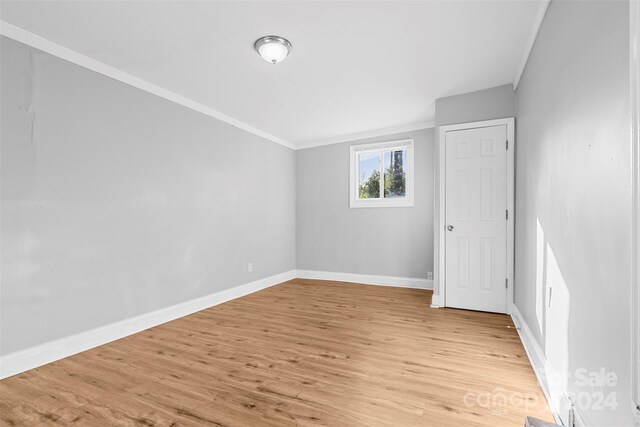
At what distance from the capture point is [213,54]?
2742 mm

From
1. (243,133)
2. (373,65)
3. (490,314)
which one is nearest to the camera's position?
(373,65)

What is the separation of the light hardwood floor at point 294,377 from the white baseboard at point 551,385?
6 cm

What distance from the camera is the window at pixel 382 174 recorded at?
504 centimetres

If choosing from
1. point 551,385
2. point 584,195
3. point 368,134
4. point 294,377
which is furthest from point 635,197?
point 368,134

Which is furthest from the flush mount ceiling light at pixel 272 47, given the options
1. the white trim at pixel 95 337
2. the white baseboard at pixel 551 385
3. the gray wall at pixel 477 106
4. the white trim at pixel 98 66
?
the white baseboard at pixel 551 385

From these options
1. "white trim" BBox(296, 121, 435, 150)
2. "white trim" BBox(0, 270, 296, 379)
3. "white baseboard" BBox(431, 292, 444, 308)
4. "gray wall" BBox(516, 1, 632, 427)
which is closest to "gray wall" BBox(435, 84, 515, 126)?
Result: "white trim" BBox(296, 121, 435, 150)

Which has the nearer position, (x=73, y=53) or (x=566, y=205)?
(x=566, y=205)

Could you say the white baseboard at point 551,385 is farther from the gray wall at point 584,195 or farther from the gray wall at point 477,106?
the gray wall at point 477,106

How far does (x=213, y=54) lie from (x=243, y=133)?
6.37 ft

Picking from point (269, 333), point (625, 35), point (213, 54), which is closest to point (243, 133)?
point (213, 54)

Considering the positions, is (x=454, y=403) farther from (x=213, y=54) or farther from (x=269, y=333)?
(x=213, y=54)

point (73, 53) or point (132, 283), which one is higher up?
point (73, 53)

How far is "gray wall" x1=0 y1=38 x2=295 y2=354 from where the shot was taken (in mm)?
2334

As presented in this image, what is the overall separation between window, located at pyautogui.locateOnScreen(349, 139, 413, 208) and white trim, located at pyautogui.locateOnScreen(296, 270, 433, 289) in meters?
1.17
